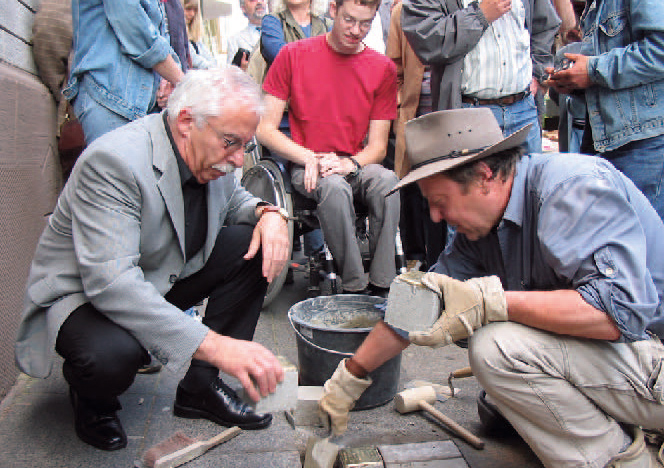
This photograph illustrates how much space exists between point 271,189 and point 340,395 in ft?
5.93

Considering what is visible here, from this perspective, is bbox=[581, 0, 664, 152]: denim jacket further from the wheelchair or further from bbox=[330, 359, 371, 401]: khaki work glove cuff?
bbox=[330, 359, 371, 401]: khaki work glove cuff

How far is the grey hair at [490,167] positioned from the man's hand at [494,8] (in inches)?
62.5

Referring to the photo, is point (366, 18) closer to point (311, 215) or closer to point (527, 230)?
point (311, 215)

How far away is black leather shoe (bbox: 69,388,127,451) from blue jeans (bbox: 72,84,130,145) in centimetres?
131

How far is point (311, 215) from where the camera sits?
346cm

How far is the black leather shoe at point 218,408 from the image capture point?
2.28 m

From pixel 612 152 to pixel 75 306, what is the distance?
8.11 feet

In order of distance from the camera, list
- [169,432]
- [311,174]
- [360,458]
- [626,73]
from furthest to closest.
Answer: [311,174], [626,73], [169,432], [360,458]

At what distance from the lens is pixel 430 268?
2320 mm

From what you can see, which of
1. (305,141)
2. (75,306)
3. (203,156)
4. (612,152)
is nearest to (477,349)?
→ (203,156)

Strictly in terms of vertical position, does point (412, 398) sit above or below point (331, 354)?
below

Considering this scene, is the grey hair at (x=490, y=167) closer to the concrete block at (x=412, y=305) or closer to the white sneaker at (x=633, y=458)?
the concrete block at (x=412, y=305)

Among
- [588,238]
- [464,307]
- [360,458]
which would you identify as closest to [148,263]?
[360,458]

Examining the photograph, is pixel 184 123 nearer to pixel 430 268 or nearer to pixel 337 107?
pixel 430 268
